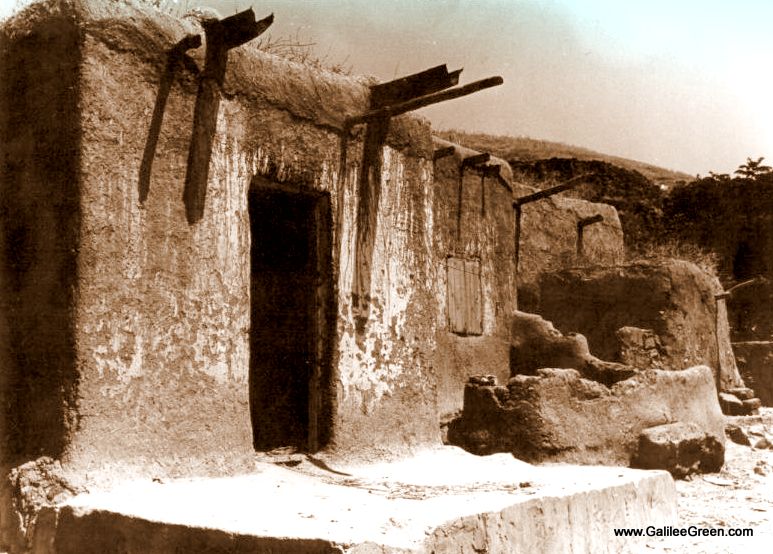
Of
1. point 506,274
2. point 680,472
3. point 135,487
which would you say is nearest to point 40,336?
point 135,487

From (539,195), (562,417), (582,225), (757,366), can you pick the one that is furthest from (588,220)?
(562,417)

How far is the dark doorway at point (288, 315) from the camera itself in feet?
19.1

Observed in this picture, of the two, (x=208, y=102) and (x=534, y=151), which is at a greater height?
(x=534, y=151)

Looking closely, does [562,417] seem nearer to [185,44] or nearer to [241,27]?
[241,27]

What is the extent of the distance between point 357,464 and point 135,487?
1626mm

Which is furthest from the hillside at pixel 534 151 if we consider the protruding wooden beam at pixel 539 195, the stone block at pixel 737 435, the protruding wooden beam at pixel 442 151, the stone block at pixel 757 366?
the stone block at pixel 737 435

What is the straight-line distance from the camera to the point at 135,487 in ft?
14.5

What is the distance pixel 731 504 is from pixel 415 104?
3594 mm

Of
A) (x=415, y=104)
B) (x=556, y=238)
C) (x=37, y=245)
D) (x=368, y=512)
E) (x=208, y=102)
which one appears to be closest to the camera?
(x=368, y=512)

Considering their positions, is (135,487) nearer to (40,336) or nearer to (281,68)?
(40,336)

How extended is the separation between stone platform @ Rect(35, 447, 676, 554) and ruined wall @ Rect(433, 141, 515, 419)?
285 cm

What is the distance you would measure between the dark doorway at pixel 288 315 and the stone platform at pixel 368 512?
26.0 inches

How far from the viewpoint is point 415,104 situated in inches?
238

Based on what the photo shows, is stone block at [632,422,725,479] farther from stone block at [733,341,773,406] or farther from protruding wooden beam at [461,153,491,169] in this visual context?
stone block at [733,341,773,406]
